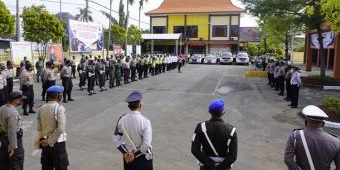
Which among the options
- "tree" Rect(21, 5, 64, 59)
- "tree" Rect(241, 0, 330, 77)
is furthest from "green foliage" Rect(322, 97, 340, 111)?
"tree" Rect(21, 5, 64, 59)

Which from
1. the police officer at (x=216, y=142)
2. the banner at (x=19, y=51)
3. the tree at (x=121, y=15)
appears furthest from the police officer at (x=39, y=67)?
the tree at (x=121, y=15)

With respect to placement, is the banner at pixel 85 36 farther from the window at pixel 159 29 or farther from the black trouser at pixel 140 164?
the window at pixel 159 29

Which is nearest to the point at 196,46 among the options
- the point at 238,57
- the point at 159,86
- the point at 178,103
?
the point at 238,57

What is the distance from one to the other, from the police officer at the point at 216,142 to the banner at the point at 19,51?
75.4 ft

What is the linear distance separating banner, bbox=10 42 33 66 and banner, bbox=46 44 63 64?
2223mm

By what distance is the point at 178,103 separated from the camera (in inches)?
658

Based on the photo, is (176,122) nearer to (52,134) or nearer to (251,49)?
(52,134)

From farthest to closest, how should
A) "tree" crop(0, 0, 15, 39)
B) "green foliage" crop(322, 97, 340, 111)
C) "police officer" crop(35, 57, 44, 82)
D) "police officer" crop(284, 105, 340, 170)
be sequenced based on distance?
"tree" crop(0, 0, 15, 39), "police officer" crop(35, 57, 44, 82), "green foliage" crop(322, 97, 340, 111), "police officer" crop(284, 105, 340, 170)

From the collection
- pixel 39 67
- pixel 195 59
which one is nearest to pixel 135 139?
pixel 39 67

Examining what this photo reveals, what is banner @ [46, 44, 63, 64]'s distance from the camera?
2927 centimetres

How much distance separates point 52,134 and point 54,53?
25239mm

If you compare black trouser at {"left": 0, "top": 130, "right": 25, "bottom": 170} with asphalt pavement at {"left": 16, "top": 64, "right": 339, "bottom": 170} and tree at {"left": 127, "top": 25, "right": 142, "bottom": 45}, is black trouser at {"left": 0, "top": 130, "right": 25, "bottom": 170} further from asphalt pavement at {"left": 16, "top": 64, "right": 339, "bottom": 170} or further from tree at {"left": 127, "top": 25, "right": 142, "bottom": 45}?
tree at {"left": 127, "top": 25, "right": 142, "bottom": 45}

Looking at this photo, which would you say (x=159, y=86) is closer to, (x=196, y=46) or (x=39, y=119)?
(x=39, y=119)

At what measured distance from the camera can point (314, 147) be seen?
4.24 metres
